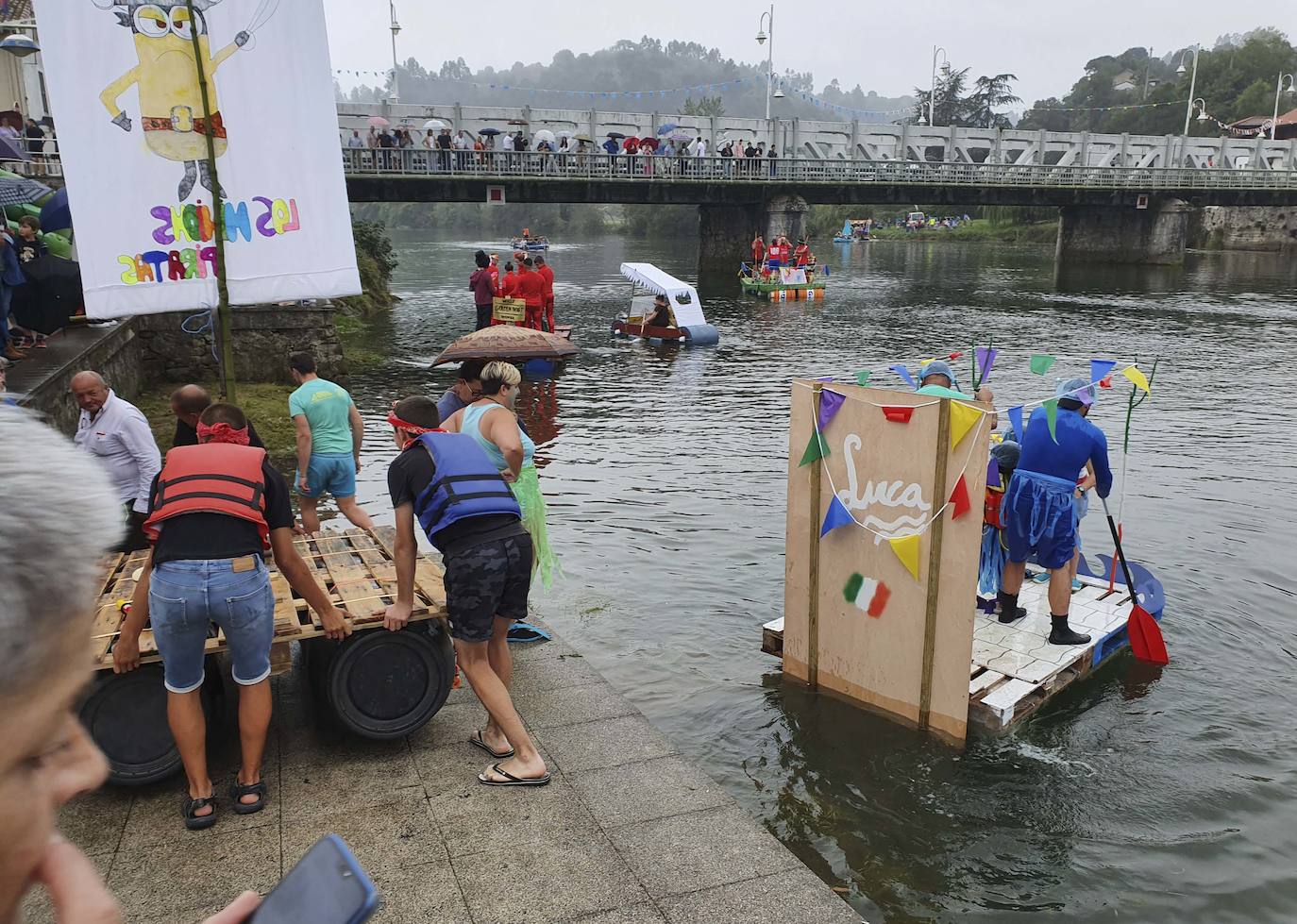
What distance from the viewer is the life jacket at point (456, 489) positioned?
446 centimetres

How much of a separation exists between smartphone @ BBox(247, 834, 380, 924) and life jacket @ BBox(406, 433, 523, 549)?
291 cm

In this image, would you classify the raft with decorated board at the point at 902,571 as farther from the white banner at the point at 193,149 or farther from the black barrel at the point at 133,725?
the black barrel at the point at 133,725

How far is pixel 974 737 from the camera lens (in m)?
5.61

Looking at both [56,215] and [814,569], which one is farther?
[56,215]

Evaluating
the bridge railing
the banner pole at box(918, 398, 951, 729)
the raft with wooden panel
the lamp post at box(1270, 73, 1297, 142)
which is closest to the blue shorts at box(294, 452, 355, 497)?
the raft with wooden panel

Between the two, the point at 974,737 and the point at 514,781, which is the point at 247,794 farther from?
the point at 974,737

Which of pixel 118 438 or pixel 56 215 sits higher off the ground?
pixel 56 215

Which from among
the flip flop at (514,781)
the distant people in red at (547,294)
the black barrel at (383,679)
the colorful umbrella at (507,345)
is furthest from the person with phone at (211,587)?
the distant people in red at (547,294)

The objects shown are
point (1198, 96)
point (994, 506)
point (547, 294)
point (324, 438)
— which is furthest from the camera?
point (1198, 96)

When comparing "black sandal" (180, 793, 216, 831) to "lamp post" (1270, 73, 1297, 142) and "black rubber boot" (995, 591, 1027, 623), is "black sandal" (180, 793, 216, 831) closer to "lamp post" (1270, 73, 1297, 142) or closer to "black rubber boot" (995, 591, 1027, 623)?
"black rubber boot" (995, 591, 1027, 623)

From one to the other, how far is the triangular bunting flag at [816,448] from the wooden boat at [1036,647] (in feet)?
4.65

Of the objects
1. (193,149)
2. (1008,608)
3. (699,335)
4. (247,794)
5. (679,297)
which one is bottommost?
(699,335)

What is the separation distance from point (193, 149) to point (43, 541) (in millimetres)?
5245

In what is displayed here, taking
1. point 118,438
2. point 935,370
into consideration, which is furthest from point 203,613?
point 935,370
